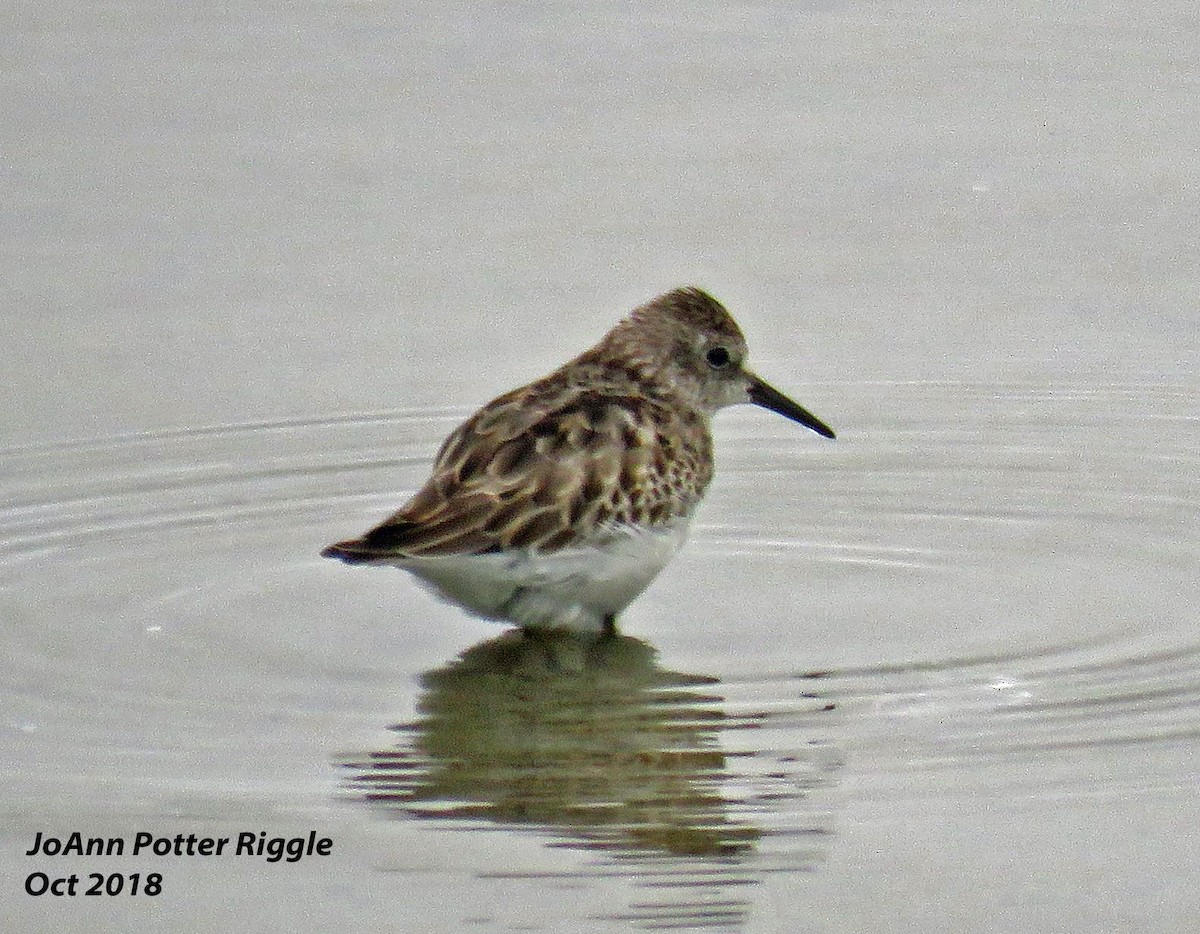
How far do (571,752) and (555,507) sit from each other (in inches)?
41.9

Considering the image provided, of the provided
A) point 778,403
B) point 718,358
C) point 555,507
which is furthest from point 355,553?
point 778,403

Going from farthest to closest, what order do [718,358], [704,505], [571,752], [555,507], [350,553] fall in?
[704,505]
[718,358]
[555,507]
[350,553]
[571,752]

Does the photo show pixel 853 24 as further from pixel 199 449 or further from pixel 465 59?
pixel 199 449

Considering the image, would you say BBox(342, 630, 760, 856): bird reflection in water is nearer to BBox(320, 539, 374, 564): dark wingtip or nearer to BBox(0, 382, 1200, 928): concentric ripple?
BBox(0, 382, 1200, 928): concentric ripple

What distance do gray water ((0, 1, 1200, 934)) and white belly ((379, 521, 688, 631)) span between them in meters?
0.14

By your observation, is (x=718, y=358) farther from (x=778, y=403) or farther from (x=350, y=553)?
(x=350, y=553)

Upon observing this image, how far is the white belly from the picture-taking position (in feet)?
25.4

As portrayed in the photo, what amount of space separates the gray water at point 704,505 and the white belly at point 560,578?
5.4 inches

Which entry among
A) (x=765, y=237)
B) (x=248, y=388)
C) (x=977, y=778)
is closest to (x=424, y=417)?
(x=248, y=388)

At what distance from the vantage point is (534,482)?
7.89 metres

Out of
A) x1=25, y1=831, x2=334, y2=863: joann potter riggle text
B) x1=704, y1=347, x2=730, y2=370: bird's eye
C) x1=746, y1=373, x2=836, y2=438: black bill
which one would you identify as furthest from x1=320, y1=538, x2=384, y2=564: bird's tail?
x1=746, y1=373, x2=836, y2=438: black bill

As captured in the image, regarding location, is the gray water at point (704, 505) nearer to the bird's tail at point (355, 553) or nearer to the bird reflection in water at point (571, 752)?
the bird reflection in water at point (571, 752)

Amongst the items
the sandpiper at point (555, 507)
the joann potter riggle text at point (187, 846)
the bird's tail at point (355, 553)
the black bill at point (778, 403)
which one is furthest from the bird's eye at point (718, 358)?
the joann potter riggle text at point (187, 846)

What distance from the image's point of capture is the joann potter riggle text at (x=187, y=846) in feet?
20.2
